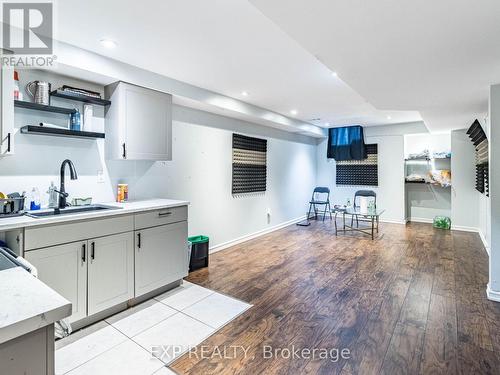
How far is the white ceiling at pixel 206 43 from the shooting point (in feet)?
6.41

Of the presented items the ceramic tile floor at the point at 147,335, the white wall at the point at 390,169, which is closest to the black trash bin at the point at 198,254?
the ceramic tile floor at the point at 147,335

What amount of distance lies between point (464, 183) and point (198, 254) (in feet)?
18.4

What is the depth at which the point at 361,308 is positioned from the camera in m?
2.60

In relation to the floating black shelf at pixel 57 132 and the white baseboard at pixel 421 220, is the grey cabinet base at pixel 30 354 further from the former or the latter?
the white baseboard at pixel 421 220

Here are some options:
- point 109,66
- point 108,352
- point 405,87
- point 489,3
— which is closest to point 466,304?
point 405,87

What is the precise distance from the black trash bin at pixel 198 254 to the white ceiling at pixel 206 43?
204 centimetres

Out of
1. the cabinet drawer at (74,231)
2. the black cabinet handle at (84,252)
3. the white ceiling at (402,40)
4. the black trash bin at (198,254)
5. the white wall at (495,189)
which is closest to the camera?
→ the white ceiling at (402,40)

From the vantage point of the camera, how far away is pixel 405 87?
2.80m

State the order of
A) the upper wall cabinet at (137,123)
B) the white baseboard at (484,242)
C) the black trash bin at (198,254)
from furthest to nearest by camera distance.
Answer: the white baseboard at (484,242) → the black trash bin at (198,254) → the upper wall cabinet at (137,123)

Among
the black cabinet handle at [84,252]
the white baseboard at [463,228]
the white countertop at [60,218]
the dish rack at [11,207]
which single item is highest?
the dish rack at [11,207]

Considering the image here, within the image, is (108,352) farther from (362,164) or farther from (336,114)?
(362,164)

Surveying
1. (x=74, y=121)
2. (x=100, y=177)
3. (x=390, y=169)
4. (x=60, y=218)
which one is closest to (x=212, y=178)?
(x=100, y=177)

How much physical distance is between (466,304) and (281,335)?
1906 millimetres

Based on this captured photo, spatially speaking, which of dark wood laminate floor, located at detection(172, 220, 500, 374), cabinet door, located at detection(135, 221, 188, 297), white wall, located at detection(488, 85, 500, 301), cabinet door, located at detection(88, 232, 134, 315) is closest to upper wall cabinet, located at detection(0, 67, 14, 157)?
cabinet door, located at detection(88, 232, 134, 315)
